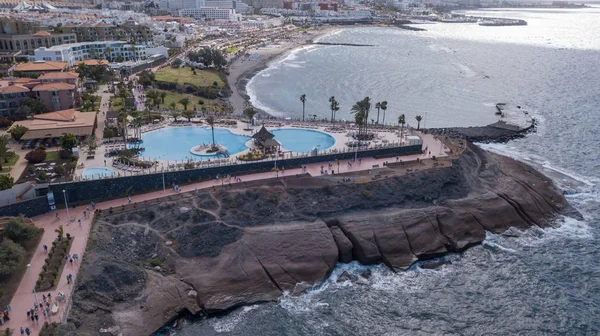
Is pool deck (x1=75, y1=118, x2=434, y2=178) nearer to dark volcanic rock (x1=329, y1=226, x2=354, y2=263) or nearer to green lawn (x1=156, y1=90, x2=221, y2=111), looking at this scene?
green lawn (x1=156, y1=90, x2=221, y2=111)

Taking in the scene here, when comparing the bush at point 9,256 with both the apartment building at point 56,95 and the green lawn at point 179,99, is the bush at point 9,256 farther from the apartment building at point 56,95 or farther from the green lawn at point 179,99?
the green lawn at point 179,99

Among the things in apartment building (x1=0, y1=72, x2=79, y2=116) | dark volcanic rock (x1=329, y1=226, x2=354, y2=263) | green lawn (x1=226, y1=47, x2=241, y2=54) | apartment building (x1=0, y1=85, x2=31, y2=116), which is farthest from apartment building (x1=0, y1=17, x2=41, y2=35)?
dark volcanic rock (x1=329, y1=226, x2=354, y2=263)

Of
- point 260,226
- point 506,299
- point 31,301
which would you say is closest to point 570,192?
point 506,299

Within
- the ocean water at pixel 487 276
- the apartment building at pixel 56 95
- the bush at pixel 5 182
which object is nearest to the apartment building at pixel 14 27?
the apartment building at pixel 56 95

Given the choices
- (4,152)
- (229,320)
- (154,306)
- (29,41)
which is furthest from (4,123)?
(29,41)

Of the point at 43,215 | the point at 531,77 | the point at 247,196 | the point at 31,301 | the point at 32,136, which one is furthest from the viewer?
the point at 531,77

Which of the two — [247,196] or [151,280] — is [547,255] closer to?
[247,196]
